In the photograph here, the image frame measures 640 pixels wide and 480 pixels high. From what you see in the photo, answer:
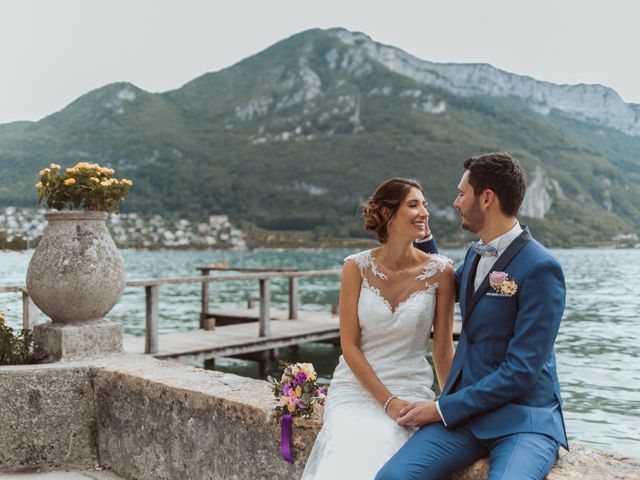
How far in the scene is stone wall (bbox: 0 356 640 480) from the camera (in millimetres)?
3838

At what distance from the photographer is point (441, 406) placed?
8.93 feet

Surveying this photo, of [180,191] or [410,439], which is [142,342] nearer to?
[410,439]

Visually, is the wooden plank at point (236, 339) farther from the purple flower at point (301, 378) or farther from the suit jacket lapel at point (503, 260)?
the suit jacket lapel at point (503, 260)

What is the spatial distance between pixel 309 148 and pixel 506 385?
149 meters

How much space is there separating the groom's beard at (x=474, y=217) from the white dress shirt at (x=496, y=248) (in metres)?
0.09

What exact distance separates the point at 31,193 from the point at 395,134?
231ft

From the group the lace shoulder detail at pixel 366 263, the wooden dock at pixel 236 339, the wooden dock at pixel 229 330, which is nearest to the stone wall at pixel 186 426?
the lace shoulder detail at pixel 366 263

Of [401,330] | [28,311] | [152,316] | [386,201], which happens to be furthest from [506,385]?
[152,316]

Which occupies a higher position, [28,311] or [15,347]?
[15,347]

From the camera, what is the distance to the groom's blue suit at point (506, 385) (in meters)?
2.57

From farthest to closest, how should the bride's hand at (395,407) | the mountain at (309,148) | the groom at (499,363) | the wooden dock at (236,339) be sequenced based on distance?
the mountain at (309,148), the wooden dock at (236,339), the bride's hand at (395,407), the groom at (499,363)

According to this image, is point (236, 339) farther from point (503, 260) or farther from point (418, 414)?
point (503, 260)

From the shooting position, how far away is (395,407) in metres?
2.99

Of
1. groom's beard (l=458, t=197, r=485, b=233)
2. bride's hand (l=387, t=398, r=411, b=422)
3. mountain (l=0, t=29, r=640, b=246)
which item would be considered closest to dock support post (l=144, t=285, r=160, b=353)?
bride's hand (l=387, t=398, r=411, b=422)
